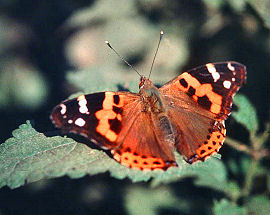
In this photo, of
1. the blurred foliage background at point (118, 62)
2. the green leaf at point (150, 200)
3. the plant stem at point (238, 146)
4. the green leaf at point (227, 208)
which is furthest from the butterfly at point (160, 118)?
the green leaf at point (150, 200)

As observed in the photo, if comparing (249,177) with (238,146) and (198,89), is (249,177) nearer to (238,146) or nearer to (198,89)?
(238,146)

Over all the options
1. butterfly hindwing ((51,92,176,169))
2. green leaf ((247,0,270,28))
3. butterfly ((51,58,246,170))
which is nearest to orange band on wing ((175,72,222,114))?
butterfly ((51,58,246,170))

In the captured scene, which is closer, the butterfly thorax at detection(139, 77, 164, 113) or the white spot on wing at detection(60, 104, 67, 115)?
the white spot on wing at detection(60, 104, 67, 115)

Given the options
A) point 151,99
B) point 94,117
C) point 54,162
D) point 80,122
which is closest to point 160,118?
point 151,99

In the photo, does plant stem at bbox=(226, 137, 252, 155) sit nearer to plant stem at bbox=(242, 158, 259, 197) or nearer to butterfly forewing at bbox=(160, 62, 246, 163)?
plant stem at bbox=(242, 158, 259, 197)

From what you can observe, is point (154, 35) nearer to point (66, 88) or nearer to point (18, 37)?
point (66, 88)

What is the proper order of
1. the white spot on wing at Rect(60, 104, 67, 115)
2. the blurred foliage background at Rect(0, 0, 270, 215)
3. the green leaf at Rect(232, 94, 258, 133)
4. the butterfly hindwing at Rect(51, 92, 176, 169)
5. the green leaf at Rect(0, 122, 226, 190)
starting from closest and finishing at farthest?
the green leaf at Rect(0, 122, 226, 190)
the butterfly hindwing at Rect(51, 92, 176, 169)
the white spot on wing at Rect(60, 104, 67, 115)
the green leaf at Rect(232, 94, 258, 133)
the blurred foliage background at Rect(0, 0, 270, 215)

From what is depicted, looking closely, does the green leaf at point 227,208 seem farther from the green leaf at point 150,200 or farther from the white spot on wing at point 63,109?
the white spot on wing at point 63,109
